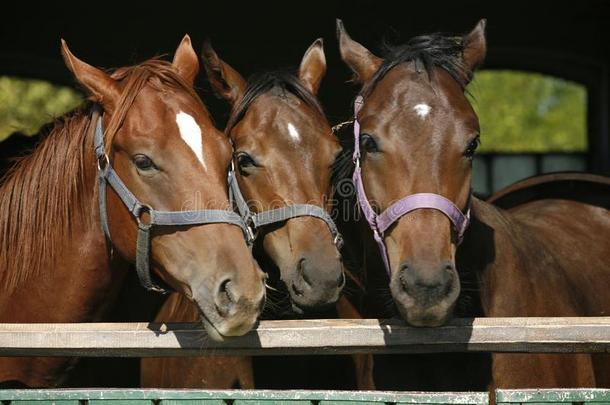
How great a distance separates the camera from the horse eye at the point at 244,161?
12.6 ft

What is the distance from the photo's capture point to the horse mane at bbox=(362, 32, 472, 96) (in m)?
3.82

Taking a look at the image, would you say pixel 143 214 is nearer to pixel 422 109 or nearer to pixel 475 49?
pixel 422 109

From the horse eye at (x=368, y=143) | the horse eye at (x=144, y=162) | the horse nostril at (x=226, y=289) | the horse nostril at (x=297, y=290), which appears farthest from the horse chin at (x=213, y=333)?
the horse eye at (x=368, y=143)

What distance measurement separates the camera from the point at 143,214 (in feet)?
10.8

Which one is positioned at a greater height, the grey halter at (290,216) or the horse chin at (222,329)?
the grey halter at (290,216)

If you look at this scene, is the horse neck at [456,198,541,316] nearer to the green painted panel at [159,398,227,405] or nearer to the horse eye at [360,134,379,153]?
the horse eye at [360,134,379,153]

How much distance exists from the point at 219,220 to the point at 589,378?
5.74 ft

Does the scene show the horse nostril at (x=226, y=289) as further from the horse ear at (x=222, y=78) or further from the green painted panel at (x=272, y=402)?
the horse ear at (x=222, y=78)

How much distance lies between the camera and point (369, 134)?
365cm

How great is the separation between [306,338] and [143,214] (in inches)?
28.7

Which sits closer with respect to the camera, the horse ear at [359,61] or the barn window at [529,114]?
the horse ear at [359,61]

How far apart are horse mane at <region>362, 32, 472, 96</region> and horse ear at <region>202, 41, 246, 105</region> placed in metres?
0.66

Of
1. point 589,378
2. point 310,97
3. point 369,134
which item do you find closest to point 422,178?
point 369,134

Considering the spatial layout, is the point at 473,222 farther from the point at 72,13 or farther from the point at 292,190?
the point at 72,13
